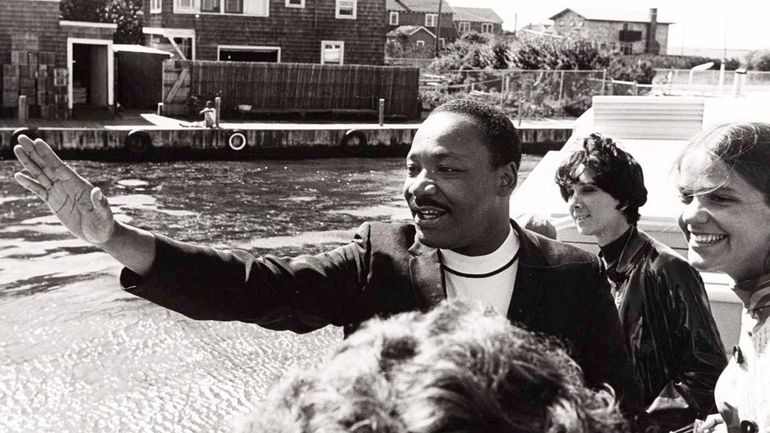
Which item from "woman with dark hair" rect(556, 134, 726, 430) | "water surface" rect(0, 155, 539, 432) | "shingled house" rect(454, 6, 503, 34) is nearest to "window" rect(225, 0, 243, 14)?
"water surface" rect(0, 155, 539, 432)

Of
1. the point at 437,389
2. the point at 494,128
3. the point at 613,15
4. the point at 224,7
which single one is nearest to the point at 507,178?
the point at 494,128

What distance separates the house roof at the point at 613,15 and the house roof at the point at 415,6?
11039 millimetres

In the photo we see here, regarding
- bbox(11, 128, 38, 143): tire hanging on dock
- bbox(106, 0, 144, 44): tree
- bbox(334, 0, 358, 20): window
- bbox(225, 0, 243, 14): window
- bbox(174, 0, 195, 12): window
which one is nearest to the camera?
bbox(11, 128, 38, 143): tire hanging on dock

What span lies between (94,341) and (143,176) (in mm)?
11361

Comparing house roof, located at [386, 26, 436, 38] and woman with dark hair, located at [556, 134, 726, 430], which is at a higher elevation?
house roof, located at [386, 26, 436, 38]

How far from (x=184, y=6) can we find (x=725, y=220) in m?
30.2

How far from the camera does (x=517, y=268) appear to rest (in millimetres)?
2227

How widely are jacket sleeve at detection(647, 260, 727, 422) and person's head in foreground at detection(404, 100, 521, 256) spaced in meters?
0.81

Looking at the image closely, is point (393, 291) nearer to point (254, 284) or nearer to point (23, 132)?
point (254, 284)

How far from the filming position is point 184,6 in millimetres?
30594

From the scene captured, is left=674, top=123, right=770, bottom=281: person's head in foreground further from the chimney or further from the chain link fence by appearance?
the chimney

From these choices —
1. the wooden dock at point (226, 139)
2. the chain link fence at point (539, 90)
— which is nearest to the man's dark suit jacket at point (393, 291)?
the wooden dock at point (226, 139)

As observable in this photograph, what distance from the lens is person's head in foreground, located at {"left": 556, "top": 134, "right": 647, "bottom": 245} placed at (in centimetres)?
311

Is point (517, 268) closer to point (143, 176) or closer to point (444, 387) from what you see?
point (444, 387)
